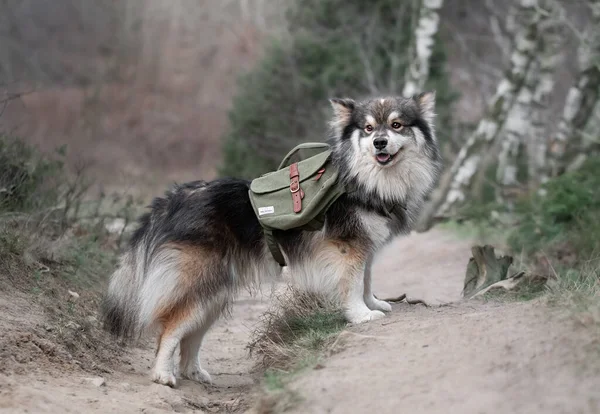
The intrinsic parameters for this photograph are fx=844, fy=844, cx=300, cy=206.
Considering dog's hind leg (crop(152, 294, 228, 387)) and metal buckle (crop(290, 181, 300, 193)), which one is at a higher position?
metal buckle (crop(290, 181, 300, 193))

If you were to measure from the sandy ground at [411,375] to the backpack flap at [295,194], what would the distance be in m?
1.03

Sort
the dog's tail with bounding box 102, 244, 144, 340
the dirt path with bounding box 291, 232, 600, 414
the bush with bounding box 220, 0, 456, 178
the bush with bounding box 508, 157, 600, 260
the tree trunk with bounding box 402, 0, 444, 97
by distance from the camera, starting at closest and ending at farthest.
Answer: the dirt path with bounding box 291, 232, 600, 414 < the dog's tail with bounding box 102, 244, 144, 340 < the bush with bounding box 508, 157, 600, 260 < the tree trunk with bounding box 402, 0, 444, 97 < the bush with bounding box 220, 0, 456, 178

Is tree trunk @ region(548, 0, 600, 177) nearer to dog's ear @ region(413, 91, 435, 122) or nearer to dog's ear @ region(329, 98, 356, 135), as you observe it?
dog's ear @ region(413, 91, 435, 122)

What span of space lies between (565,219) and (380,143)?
5.28 meters

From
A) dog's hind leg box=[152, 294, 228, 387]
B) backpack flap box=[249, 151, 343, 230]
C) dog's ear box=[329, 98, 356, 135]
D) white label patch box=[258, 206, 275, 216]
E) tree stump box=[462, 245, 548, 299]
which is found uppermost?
dog's ear box=[329, 98, 356, 135]

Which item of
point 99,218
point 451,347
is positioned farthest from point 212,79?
point 451,347

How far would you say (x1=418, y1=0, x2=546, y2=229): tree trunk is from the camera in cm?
1487

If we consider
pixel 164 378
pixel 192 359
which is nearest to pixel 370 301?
pixel 192 359

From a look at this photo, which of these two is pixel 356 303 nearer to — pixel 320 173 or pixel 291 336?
pixel 291 336

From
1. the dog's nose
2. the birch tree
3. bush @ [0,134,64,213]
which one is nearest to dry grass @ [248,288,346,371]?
the dog's nose

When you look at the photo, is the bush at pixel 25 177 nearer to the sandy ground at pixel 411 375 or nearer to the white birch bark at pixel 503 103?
the sandy ground at pixel 411 375

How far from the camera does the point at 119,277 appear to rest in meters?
7.25

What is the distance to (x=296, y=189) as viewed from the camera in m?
7.07

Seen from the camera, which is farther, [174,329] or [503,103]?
[503,103]
